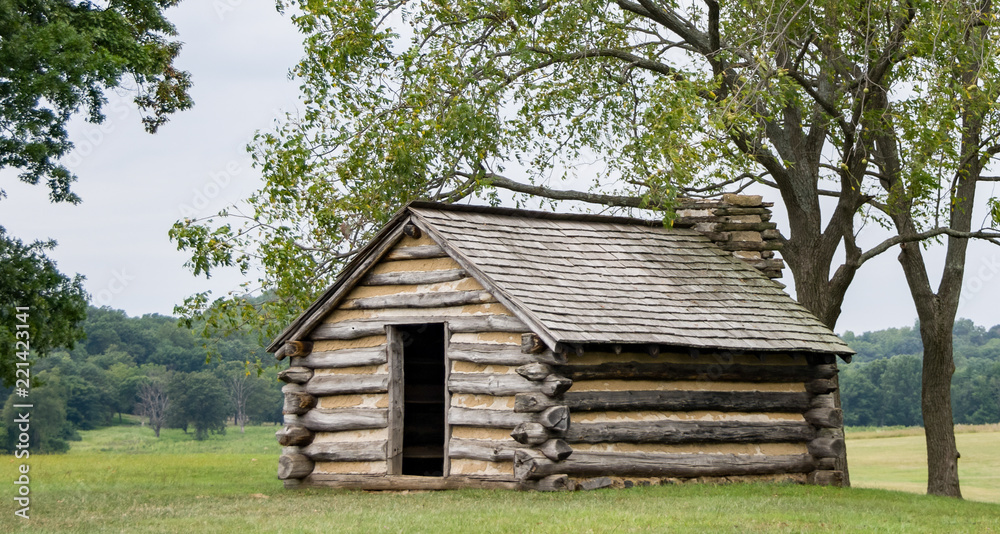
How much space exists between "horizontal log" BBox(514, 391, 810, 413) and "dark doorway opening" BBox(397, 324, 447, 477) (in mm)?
4057

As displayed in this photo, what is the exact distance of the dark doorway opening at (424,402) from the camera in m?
16.0

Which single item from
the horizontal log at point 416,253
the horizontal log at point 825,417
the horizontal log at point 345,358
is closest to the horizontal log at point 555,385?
the horizontal log at point 416,253

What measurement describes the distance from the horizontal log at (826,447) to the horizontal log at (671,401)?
0.52 m

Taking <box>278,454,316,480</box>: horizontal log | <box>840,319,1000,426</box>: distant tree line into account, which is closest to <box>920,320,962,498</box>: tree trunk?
<box>278,454,316,480</box>: horizontal log

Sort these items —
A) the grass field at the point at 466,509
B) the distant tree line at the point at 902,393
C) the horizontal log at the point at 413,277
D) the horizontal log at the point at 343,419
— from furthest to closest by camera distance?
1. the distant tree line at the point at 902,393
2. the horizontal log at the point at 343,419
3. the horizontal log at the point at 413,277
4. the grass field at the point at 466,509

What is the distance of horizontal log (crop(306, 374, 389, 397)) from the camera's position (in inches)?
537

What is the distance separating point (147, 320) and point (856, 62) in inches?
1791

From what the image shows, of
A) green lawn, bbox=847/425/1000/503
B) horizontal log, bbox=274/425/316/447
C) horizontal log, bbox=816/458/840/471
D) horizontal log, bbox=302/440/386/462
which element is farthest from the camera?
green lawn, bbox=847/425/1000/503

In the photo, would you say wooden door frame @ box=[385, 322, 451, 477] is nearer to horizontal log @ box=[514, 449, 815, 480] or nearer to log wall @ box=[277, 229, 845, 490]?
log wall @ box=[277, 229, 845, 490]

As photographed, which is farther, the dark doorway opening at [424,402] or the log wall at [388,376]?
the dark doorway opening at [424,402]

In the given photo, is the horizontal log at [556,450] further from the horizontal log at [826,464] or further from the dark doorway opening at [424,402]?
the horizontal log at [826,464]

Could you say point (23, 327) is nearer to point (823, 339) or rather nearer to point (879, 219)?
point (823, 339)

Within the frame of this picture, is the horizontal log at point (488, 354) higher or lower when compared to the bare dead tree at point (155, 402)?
higher

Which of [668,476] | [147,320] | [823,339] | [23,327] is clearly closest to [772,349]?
A: [823,339]
